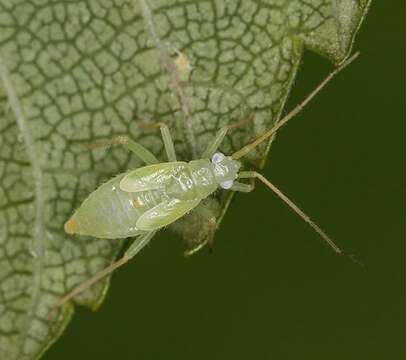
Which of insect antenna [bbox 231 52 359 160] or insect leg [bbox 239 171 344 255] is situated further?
insect leg [bbox 239 171 344 255]

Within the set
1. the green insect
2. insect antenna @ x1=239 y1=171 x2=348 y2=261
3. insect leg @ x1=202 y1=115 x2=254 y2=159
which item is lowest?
insect antenna @ x1=239 y1=171 x2=348 y2=261

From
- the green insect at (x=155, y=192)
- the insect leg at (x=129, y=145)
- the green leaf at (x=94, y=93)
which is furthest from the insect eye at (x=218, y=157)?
the insect leg at (x=129, y=145)

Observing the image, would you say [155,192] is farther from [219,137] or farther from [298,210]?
[298,210]

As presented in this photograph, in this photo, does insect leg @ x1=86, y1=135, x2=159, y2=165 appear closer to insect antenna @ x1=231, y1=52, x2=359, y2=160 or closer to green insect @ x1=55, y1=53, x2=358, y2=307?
green insect @ x1=55, y1=53, x2=358, y2=307

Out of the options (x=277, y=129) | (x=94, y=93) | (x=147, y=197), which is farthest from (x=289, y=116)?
(x=94, y=93)

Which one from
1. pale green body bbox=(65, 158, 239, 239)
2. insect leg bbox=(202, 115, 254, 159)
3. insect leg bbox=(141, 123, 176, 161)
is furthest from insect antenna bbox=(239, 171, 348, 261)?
insect leg bbox=(141, 123, 176, 161)

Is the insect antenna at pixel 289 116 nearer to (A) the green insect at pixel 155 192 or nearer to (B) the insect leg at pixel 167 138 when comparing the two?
(A) the green insect at pixel 155 192
